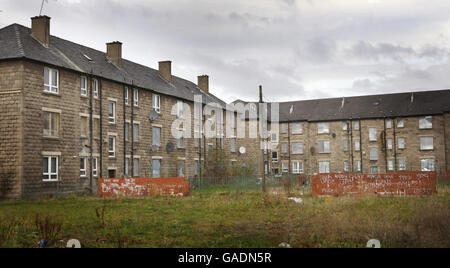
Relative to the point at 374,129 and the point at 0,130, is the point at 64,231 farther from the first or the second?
the point at 374,129

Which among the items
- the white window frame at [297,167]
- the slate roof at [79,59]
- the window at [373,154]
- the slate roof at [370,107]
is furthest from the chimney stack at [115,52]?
the window at [373,154]

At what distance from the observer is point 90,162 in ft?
102

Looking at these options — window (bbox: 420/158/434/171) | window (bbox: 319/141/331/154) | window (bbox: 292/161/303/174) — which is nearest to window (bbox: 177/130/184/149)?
window (bbox: 292/161/303/174)

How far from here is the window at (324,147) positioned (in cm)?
5538

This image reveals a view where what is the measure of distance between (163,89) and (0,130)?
51.5 feet

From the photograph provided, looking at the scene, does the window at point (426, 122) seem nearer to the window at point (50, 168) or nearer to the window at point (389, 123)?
the window at point (389, 123)

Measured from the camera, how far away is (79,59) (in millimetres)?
32188

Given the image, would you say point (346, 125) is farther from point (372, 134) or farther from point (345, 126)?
point (372, 134)

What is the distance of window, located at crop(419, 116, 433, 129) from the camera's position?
49.9 metres

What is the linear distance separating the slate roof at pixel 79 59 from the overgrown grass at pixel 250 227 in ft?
40.1

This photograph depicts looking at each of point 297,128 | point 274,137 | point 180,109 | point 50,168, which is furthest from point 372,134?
point 50,168
